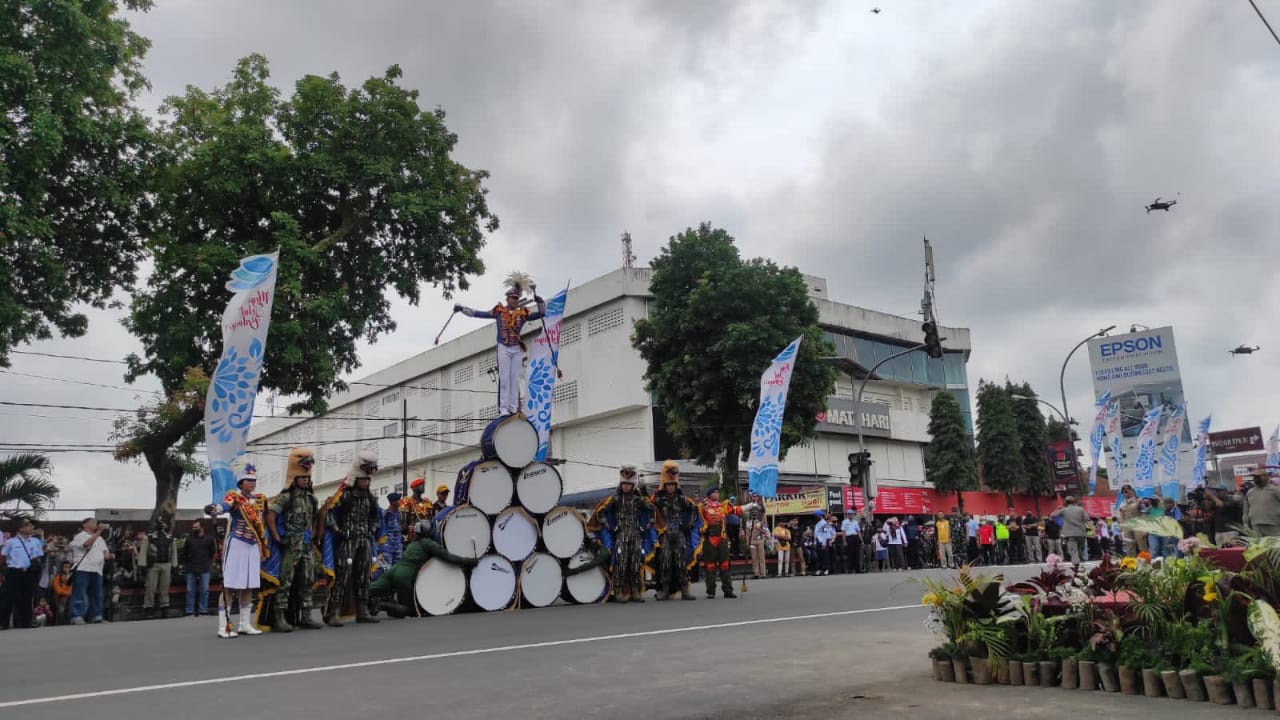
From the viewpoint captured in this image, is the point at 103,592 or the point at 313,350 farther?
the point at 313,350

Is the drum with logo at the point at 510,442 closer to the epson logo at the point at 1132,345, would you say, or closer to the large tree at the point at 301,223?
the large tree at the point at 301,223

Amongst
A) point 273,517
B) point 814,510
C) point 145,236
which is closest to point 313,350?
point 145,236

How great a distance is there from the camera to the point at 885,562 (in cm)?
3009

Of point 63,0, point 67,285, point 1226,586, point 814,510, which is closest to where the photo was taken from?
point 1226,586

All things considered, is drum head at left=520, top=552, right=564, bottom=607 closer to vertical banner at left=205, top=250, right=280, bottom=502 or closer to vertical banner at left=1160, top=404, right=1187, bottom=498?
vertical banner at left=205, top=250, right=280, bottom=502

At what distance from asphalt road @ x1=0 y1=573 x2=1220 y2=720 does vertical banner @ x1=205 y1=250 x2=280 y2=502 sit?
325 centimetres

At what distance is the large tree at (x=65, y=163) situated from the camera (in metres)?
19.0

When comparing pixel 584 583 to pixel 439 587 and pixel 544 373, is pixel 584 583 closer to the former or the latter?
pixel 439 587

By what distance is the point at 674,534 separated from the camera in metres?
15.5

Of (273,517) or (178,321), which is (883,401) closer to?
(178,321)

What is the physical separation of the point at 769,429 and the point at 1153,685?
19002 mm

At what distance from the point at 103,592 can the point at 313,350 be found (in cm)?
796

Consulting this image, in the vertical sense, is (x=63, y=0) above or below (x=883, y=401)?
above

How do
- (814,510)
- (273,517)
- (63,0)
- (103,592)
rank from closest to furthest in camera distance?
(273,517) < (103,592) < (63,0) < (814,510)
